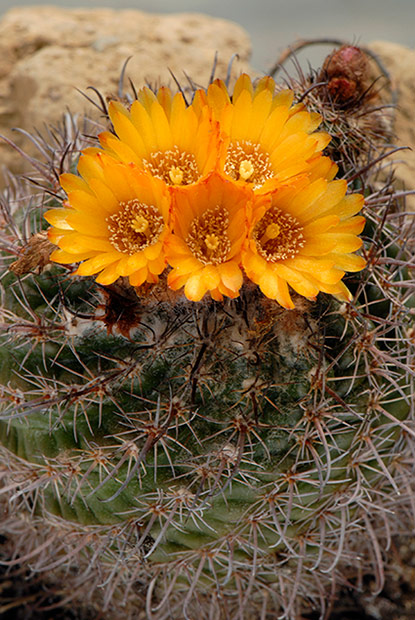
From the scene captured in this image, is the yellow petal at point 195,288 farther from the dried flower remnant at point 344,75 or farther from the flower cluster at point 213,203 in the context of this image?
the dried flower remnant at point 344,75

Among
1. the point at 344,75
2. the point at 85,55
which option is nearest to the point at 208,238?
the point at 344,75

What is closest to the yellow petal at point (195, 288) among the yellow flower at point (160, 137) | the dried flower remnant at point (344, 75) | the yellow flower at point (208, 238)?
the yellow flower at point (208, 238)

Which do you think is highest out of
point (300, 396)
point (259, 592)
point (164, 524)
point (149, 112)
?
point (149, 112)

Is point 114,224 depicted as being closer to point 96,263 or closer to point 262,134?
point 96,263

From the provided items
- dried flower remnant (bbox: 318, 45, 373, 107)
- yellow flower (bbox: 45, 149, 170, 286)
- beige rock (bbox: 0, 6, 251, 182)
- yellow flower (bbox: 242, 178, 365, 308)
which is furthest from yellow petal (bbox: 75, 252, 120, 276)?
beige rock (bbox: 0, 6, 251, 182)

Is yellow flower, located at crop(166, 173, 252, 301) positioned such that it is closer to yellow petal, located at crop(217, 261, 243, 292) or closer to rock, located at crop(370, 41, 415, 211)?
yellow petal, located at crop(217, 261, 243, 292)

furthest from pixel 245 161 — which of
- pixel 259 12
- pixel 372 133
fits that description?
pixel 259 12

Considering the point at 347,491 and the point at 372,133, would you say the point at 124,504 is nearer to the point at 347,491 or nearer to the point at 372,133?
the point at 347,491
